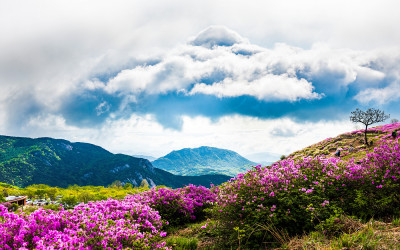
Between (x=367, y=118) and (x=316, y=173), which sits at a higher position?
(x=367, y=118)

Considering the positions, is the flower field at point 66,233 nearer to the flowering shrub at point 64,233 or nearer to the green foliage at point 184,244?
the flowering shrub at point 64,233

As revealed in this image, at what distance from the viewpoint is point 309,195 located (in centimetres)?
701

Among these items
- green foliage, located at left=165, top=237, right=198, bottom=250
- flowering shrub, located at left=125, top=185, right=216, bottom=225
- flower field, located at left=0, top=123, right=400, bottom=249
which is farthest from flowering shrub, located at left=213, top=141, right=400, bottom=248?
flowering shrub, located at left=125, top=185, right=216, bottom=225

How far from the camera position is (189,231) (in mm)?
A: 9680

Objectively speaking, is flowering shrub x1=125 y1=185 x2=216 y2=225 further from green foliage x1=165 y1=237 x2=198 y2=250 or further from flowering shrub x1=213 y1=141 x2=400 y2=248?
flowering shrub x1=213 y1=141 x2=400 y2=248

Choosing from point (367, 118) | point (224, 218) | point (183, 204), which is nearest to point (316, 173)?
point (224, 218)

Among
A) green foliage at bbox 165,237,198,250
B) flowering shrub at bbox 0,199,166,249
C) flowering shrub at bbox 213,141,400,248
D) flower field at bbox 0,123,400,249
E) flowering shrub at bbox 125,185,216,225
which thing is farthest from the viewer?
flowering shrub at bbox 125,185,216,225

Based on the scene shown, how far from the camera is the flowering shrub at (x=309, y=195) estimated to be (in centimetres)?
664

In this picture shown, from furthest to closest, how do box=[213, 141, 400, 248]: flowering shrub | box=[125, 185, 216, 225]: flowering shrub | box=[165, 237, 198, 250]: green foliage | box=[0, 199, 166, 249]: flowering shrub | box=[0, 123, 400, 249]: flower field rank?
box=[125, 185, 216, 225]: flowering shrub, box=[165, 237, 198, 250]: green foliage, box=[213, 141, 400, 248]: flowering shrub, box=[0, 123, 400, 249]: flower field, box=[0, 199, 166, 249]: flowering shrub

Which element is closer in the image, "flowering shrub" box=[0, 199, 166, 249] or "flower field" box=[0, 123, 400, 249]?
"flowering shrub" box=[0, 199, 166, 249]

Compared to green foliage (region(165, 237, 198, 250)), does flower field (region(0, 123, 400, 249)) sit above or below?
above

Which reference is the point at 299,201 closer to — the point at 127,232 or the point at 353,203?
the point at 353,203

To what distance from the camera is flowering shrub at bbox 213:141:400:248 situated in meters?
6.64

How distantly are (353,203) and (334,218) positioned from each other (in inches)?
84.6
